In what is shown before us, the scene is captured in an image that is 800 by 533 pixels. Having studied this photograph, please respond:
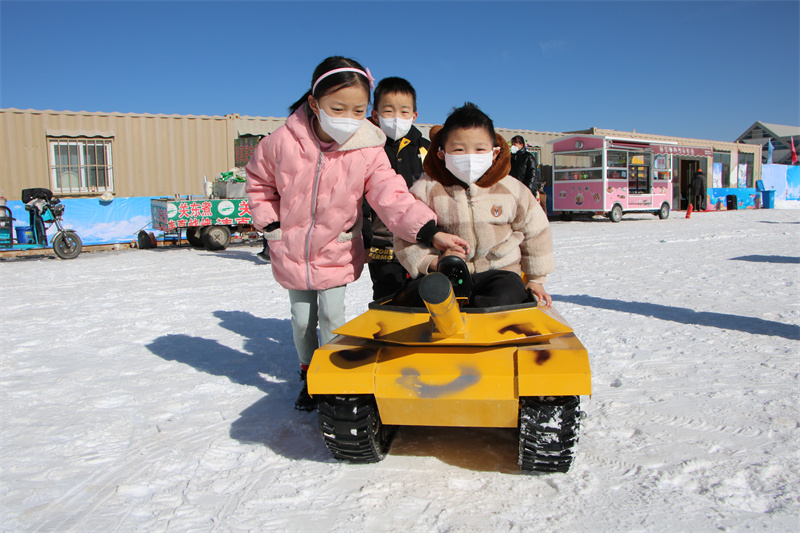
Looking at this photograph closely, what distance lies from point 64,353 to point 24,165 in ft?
36.6

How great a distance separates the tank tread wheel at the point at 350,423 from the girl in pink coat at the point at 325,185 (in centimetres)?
70

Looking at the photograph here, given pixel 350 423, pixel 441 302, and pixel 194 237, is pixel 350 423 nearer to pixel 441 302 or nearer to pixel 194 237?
pixel 441 302

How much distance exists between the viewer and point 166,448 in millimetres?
2473

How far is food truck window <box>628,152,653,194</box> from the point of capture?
1802 cm

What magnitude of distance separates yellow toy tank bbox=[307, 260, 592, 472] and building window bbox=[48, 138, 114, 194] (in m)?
13.6

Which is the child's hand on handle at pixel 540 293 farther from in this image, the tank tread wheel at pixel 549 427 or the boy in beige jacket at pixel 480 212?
the tank tread wheel at pixel 549 427

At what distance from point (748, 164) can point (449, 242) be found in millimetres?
29526

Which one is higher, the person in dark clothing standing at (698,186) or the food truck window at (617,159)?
the food truck window at (617,159)

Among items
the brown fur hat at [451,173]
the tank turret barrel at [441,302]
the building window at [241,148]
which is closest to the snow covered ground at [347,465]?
the tank turret barrel at [441,302]

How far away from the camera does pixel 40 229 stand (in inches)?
412

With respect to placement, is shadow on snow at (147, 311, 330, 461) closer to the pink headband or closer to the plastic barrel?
the pink headband

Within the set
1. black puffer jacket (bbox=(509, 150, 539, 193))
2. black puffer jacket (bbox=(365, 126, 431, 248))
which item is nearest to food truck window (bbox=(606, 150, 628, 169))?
black puffer jacket (bbox=(509, 150, 539, 193))

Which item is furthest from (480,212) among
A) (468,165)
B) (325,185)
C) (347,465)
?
(347,465)

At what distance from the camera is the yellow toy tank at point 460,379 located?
6.55 ft
